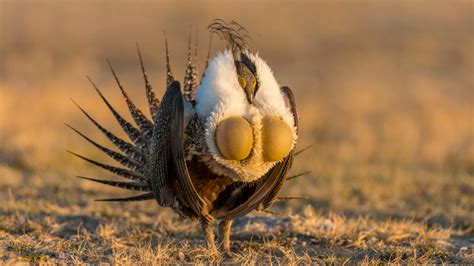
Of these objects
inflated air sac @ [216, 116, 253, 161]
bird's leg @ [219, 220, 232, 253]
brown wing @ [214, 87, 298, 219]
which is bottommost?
bird's leg @ [219, 220, 232, 253]

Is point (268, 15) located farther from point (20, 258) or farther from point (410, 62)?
point (20, 258)

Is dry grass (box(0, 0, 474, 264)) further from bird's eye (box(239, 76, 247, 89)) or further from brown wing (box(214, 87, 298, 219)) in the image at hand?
bird's eye (box(239, 76, 247, 89))

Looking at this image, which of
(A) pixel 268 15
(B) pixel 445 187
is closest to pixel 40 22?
(A) pixel 268 15

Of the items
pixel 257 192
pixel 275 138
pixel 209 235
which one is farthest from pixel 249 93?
pixel 209 235

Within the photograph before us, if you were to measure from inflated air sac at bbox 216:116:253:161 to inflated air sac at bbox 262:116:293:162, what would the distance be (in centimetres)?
7

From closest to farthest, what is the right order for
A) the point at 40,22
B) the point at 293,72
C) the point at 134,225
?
Result: the point at 134,225 → the point at 293,72 → the point at 40,22

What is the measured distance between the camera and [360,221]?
520 cm

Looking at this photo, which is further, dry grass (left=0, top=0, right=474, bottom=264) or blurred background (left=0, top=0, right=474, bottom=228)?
blurred background (left=0, top=0, right=474, bottom=228)

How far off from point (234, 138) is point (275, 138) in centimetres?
19

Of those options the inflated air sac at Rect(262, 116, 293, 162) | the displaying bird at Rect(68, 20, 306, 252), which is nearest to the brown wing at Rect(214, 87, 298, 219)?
the displaying bird at Rect(68, 20, 306, 252)

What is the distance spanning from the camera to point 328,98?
1163 centimetres

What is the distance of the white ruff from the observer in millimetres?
3607

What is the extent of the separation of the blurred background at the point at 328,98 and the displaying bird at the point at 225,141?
1558mm

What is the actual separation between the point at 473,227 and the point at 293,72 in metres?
10.5
